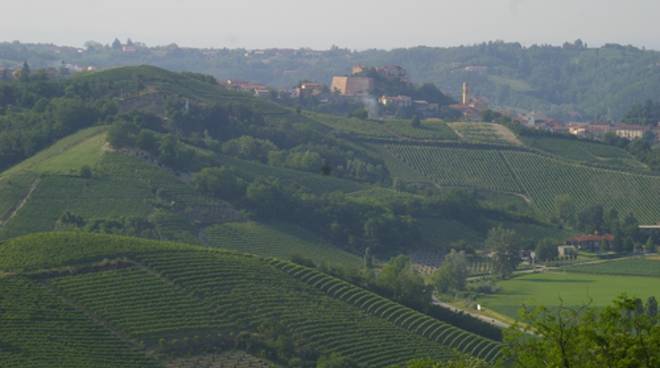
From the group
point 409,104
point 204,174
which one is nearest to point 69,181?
point 204,174

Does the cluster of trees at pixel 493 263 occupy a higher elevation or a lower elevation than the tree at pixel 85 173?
lower

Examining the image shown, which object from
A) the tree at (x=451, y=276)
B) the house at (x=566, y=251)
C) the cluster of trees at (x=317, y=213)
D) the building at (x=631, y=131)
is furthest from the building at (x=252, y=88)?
the tree at (x=451, y=276)

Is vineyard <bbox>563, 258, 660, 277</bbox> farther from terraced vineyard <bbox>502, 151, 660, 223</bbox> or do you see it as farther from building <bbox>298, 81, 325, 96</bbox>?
building <bbox>298, 81, 325, 96</bbox>

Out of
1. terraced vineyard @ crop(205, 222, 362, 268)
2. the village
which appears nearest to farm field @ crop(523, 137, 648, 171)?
the village

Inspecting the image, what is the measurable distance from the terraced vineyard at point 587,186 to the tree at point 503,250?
37.7 ft

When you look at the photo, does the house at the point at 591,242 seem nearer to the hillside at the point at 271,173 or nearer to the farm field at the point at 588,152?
the hillside at the point at 271,173

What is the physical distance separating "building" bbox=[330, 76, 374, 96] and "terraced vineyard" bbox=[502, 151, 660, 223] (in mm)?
42979

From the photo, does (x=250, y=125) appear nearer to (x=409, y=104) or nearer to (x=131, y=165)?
(x=131, y=165)

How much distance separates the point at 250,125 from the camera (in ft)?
287

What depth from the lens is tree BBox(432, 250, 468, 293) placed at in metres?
58.3

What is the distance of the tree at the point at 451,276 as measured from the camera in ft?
191

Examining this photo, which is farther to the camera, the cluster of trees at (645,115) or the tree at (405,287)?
the cluster of trees at (645,115)

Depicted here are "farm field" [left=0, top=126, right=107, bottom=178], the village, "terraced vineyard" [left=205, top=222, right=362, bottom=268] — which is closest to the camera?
"terraced vineyard" [left=205, top=222, right=362, bottom=268]

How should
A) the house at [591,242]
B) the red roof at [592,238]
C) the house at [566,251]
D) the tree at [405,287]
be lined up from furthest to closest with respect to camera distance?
the red roof at [592,238] → the house at [591,242] → the house at [566,251] → the tree at [405,287]
